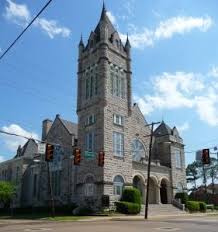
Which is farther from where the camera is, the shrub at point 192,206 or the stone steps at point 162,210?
the shrub at point 192,206

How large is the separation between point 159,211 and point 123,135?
1026cm

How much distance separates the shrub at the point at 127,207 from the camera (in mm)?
40531

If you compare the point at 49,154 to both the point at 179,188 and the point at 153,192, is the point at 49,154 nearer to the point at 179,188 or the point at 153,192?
the point at 153,192

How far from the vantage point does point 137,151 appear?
5156 cm

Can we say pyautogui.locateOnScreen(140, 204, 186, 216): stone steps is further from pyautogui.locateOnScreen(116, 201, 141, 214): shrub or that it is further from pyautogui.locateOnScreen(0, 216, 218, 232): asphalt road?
pyautogui.locateOnScreen(0, 216, 218, 232): asphalt road

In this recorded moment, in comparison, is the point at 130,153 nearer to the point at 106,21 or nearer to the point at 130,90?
the point at 130,90

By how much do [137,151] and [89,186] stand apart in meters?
10.2

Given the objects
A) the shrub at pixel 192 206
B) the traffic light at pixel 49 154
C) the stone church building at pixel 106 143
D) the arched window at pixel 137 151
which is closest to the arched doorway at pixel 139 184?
the stone church building at pixel 106 143

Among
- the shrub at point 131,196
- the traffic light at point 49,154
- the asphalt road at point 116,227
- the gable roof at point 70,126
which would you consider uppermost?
the gable roof at point 70,126

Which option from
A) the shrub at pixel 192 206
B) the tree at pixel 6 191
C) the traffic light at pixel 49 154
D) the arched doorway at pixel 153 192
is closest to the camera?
the traffic light at pixel 49 154

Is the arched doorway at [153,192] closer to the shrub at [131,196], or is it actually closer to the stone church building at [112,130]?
the stone church building at [112,130]

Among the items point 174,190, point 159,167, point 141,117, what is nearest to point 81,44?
point 141,117

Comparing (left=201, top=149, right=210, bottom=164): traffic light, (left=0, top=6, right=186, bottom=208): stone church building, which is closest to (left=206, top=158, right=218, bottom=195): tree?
(left=0, top=6, right=186, bottom=208): stone church building

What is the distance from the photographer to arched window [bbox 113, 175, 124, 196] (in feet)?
144
